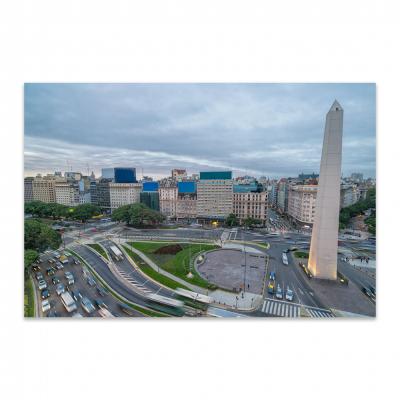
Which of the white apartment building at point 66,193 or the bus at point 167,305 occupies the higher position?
the white apartment building at point 66,193

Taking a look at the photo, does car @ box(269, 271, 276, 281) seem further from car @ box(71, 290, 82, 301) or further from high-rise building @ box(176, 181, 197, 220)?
high-rise building @ box(176, 181, 197, 220)

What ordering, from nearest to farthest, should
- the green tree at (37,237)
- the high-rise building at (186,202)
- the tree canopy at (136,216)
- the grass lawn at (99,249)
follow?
1. the green tree at (37,237)
2. the grass lawn at (99,249)
3. the tree canopy at (136,216)
4. the high-rise building at (186,202)

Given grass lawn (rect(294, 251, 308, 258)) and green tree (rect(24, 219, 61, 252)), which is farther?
grass lawn (rect(294, 251, 308, 258))

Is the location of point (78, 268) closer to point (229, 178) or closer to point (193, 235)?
point (193, 235)

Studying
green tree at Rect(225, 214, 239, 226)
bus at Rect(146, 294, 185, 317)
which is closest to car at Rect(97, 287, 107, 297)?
bus at Rect(146, 294, 185, 317)

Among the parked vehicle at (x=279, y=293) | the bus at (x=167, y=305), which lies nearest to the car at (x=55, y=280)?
the bus at (x=167, y=305)

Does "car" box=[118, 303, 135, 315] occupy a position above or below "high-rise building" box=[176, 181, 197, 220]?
below

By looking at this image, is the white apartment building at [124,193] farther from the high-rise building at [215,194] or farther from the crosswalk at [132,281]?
the crosswalk at [132,281]
